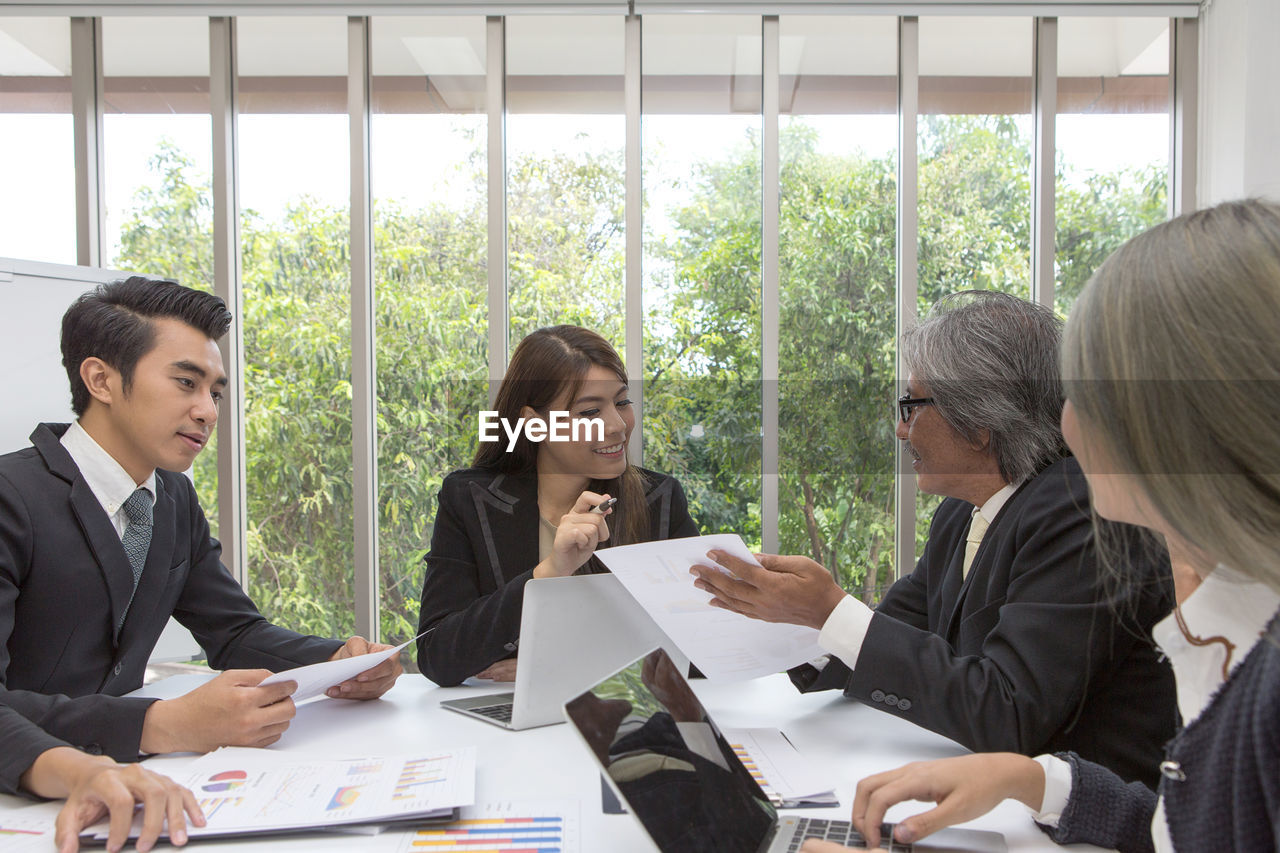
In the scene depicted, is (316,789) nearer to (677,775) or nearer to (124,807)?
(124,807)

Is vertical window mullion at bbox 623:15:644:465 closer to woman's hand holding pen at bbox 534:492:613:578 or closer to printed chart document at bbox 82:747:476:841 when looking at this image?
woman's hand holding pen at bbox 534:492:613:578

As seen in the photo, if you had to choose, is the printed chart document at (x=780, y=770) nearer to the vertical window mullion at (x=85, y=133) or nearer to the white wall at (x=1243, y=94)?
the white wall at (x=1243, y=94)

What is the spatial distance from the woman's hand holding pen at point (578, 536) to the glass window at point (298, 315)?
2273mm

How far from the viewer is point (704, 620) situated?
1572 mm

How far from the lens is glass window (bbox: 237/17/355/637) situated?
373 centimetres

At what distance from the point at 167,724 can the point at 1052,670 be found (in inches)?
52.7

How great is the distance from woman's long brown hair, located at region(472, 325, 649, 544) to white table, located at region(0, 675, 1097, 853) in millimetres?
719

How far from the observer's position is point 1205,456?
74cm

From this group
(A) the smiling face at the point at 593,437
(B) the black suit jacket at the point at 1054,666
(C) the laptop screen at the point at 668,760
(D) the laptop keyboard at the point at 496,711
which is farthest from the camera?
(A) the smiling face at the point at 593,437

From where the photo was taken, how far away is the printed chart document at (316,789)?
106cm

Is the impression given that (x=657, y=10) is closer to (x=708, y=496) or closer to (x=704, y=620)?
(x=708, y=496)

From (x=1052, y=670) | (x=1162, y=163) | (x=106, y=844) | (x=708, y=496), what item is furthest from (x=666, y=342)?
(x=106, y=844)

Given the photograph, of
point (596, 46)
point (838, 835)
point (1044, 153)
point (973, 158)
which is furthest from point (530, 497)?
point (1044, 153)

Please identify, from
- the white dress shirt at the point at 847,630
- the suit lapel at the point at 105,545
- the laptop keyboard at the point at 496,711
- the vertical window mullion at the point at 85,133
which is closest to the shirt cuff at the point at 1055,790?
the white dress shirt at the point at 847,630
